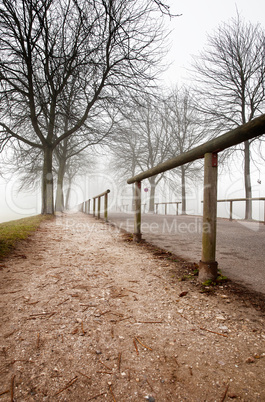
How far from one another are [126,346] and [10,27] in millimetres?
7557

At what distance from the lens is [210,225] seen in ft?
6.53

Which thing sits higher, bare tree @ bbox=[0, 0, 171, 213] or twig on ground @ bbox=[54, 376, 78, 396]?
bare tree @ bbox=[0, 0, 171, 213]

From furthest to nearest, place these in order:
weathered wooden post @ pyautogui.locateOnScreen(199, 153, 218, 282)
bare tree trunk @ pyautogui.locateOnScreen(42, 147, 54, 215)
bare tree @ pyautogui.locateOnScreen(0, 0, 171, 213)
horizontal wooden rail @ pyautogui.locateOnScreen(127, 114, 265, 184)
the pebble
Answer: bare tree trunk @ pyautogui.locateOnScreen(42, 147, 54, 215)
bare tree @ pyautogui.locateOnScreen(0, 0, 171, 213)
weathered wooden post @ pyautogui.locateOnScreen(199, 153, 218, 282)
horizontal wooden rail @ pyautogui.locateOnScreen(127, 114, 265, 184)
the pebble

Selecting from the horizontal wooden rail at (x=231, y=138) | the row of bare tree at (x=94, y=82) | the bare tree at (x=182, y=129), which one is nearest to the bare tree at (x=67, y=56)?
the row of bare tree at (x=94, y=82)

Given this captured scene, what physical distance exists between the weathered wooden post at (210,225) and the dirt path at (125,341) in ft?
0.56

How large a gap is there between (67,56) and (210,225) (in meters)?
5.55

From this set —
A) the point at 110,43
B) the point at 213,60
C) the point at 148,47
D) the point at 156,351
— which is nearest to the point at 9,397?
the point at 156,351

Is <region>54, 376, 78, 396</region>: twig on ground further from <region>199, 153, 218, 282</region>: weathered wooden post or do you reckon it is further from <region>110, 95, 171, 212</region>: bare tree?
<region>110, 95, 171, 212</region>: bare tree

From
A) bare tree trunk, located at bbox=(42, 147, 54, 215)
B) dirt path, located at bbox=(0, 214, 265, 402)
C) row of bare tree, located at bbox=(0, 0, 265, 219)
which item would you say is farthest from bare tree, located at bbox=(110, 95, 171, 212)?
dirt path, located at bbox=(0, 214, 265, 402)

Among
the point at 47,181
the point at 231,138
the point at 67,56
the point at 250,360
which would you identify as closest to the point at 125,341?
the point at 250,360

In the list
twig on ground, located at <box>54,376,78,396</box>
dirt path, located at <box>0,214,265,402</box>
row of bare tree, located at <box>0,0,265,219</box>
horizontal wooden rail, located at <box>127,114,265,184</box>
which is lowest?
twig on ground, located at <box>54,376,78,396</box>

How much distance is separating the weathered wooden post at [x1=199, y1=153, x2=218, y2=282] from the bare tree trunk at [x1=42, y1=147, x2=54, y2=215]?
9.50 m

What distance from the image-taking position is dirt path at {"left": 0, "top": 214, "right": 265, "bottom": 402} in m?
0.93

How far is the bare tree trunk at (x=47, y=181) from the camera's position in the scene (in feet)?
33.6
